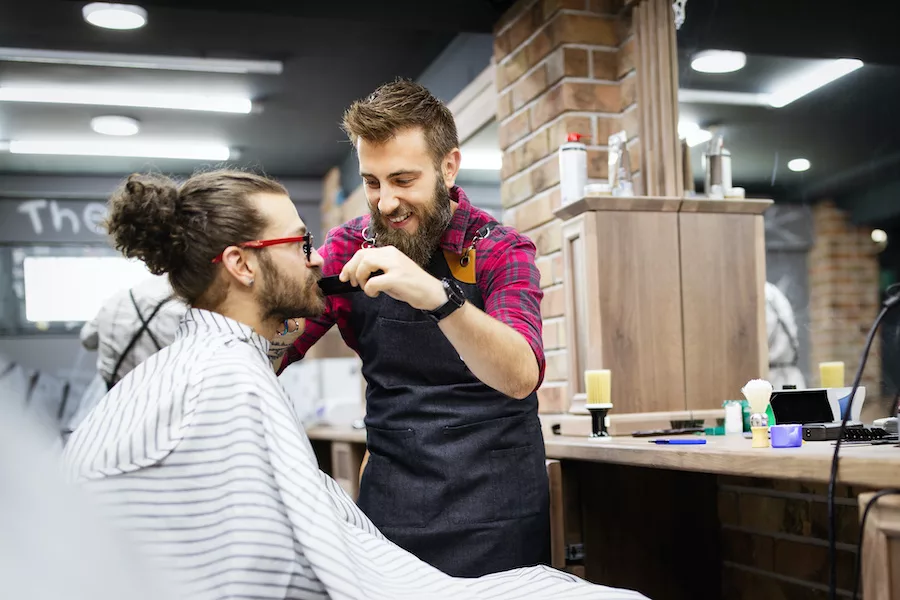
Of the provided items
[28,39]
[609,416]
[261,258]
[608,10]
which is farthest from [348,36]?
[261,258]

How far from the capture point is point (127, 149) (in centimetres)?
681

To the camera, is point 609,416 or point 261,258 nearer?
point 261,258

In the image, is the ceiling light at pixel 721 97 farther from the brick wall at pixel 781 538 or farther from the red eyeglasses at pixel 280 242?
the red eyeglasses at pixel 280 242

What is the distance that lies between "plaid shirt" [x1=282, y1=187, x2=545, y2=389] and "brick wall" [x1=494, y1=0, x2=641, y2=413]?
0.98 m

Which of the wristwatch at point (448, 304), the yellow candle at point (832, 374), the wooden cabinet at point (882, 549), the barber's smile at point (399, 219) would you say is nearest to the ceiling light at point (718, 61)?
the yellow candle at point (832, 374)

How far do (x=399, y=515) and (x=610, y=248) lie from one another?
98 cm

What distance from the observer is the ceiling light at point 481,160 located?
4.09 m

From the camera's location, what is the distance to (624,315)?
2.44m

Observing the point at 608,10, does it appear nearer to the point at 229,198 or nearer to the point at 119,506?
the point at 229,198

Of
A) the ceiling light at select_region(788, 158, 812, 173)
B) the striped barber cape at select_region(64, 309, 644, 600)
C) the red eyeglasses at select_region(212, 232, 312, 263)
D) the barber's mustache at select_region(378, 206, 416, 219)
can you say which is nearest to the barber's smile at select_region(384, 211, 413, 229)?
the barber's mustache at select_region(378, 206, 416, 219)

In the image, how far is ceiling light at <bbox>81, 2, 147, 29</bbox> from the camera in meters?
3.84

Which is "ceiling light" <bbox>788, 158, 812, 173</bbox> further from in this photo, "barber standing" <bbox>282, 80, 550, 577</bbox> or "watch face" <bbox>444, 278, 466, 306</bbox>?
"watch face" <bbox>444, 278, 466, 306</bbox>

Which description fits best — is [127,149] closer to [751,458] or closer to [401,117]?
[401,117]

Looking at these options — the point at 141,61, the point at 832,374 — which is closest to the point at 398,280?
the point at 832,374
